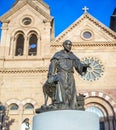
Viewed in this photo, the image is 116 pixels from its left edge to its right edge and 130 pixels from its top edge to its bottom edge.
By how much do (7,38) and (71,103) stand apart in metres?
18.1

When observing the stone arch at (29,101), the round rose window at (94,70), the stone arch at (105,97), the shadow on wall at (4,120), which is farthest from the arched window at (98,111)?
the shadow on wall at (4,120)

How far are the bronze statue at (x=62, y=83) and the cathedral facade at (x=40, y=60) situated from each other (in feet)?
46.2

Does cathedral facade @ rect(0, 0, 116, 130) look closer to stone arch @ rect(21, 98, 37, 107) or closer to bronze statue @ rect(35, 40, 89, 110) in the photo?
stone arch @ rect(21, 98, 37, 107)

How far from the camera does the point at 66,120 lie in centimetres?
643

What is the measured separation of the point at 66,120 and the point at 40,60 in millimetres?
16911

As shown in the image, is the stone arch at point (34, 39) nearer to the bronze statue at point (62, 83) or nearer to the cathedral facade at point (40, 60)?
the cathedral facade at point (40, 60)

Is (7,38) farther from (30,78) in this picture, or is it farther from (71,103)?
(71,103)

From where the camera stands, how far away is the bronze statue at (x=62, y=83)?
7254 millimetres

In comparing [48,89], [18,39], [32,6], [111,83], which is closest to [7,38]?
[18,39]

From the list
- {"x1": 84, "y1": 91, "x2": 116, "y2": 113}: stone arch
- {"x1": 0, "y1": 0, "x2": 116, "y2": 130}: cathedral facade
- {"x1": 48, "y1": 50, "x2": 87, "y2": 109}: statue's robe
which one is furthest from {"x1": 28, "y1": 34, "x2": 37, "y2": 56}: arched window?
{"x1": 48, "y1": 50, "x2": 87, "y2": 109}: statue's robe

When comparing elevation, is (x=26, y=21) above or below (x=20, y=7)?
below

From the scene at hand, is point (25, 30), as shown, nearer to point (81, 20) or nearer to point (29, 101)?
point (81, 20)

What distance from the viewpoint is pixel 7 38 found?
24.4 metres

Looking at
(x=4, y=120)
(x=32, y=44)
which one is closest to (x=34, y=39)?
(x=32, y=44)
